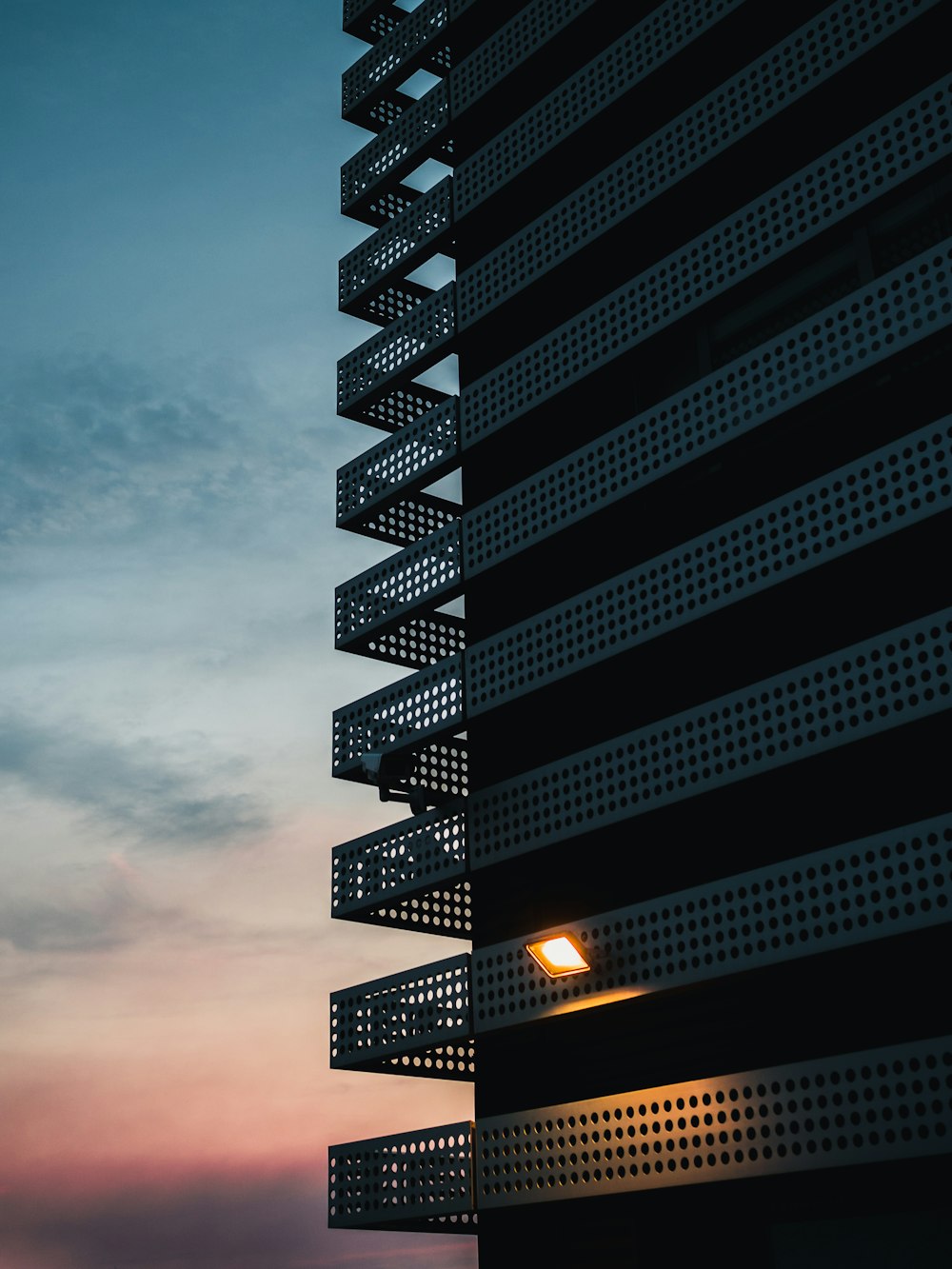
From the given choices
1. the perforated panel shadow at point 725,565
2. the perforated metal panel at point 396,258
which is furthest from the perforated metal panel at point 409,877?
the perforated metal panel at point 396,258

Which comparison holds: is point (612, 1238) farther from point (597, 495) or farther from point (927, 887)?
point (597, 495)

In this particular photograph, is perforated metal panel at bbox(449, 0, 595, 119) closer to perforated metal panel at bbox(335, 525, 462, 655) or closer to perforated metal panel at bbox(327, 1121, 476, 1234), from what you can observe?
perforated metal panel at bbox(335, 525, 462, 655)

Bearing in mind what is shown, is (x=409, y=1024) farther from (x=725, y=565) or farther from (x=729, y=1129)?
(x=725, y=565)

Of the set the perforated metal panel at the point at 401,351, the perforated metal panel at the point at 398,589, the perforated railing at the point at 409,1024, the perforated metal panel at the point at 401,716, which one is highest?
the perforated metal panel at the point at 401,351

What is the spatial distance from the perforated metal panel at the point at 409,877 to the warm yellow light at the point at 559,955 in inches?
79.7

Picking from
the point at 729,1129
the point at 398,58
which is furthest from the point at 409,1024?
the point at 398,58

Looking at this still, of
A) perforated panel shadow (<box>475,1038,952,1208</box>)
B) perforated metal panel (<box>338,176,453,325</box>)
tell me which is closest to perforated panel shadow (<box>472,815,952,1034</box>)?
perforated panel shadow (<box>475,1038,952,1208</box>)

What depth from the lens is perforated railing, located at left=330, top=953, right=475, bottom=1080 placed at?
1311 cm

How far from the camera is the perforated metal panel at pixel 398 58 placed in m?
19.4

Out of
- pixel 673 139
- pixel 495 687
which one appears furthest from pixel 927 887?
pixel 673 139

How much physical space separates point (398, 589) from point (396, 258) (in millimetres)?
5147

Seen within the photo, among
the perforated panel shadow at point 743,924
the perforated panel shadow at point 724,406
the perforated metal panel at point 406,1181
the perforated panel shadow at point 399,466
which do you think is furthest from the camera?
the perforated panel shadow at point 399,466

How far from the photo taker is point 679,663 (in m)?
13.0

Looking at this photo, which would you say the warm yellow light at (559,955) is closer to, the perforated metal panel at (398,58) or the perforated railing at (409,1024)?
the perforated railing at (409,1024)
